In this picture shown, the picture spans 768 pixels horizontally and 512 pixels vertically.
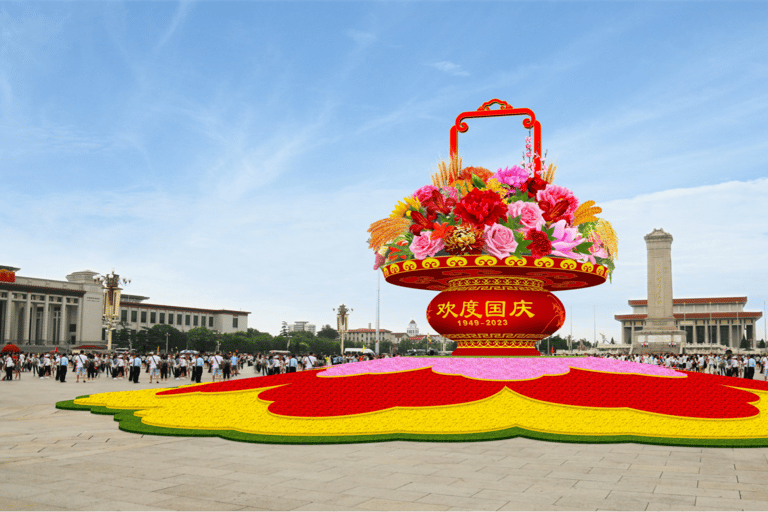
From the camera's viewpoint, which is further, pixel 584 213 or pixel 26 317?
pixel 26 317

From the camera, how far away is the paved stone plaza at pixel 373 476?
5.50 metres

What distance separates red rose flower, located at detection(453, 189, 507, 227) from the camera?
1136 cm

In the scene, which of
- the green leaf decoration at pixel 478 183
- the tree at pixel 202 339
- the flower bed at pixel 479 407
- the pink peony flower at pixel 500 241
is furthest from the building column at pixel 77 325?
the pink peony flower at pixel 500 241

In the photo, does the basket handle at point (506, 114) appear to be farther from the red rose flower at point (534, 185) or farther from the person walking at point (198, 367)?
the person walking at point (198, 367)

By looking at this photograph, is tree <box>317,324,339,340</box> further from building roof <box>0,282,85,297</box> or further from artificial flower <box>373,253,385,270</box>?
artificial flower <box>373,253,385,270</box>

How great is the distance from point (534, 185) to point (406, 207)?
261 cm

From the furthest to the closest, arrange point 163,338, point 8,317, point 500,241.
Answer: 1. point 163,338
2. point 8,317
3. point 500,241

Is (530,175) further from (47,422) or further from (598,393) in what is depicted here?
(47,422)

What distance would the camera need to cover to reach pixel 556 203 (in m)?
11.7

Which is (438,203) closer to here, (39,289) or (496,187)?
(496,187)

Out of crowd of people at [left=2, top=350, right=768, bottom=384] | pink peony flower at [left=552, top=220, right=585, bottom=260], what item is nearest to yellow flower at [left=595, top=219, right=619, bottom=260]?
pink peony flower at [left=552, top=220, right=585, bottom=260]

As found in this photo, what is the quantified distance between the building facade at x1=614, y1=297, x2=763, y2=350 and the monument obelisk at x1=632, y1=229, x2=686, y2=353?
31.8 meters

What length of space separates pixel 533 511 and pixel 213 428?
6135 mm

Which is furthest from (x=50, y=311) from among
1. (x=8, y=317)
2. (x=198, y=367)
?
(x=198, y=367)
